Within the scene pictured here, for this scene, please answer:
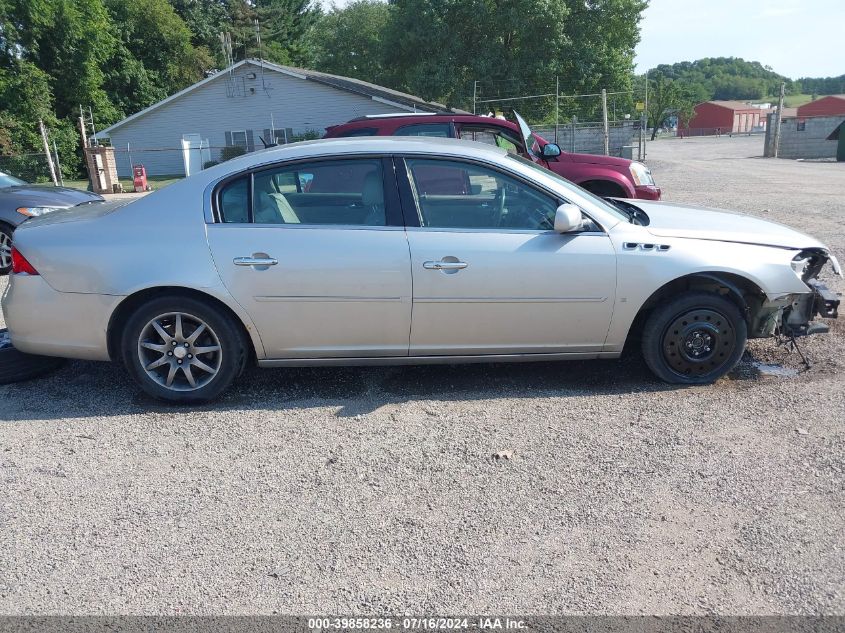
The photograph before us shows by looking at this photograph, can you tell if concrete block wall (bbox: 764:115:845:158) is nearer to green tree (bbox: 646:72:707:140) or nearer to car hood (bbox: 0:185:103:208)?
car hood (bbox: 0:185:103:208)

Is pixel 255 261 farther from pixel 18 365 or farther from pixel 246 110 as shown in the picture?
pixel 246 110

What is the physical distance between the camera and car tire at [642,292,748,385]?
175 inches

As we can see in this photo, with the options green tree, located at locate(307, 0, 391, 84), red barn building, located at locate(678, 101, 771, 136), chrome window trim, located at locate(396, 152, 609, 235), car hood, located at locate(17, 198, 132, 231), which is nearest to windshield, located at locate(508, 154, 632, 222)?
chrome window trim, located at locate(396, 152, 609, 235)

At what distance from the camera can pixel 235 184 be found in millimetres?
4434

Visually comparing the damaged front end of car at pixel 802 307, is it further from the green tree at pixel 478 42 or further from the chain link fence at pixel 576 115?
the green tree at pixel 478 42

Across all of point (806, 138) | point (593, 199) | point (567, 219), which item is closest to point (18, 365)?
point (567, 219)

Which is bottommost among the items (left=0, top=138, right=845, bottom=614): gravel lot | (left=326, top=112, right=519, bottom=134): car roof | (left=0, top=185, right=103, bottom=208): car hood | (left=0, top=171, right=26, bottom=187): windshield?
(left=0, top=138, right=845, bottom=614): gravel lot

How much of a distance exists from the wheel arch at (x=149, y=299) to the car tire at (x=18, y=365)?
91 cm

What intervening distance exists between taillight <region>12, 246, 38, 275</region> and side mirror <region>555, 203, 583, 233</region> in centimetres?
329

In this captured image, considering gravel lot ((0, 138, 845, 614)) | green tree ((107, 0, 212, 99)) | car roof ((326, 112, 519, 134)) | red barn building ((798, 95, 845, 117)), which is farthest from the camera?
red barn building ((798, 95, 845, 117))

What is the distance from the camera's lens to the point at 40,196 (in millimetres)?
8891

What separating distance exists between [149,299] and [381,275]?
1.48m

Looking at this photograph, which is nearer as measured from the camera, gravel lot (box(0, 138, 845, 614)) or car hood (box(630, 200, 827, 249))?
gravel lot (box(0, 138, 845, 614))

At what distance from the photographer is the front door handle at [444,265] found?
166 inches
